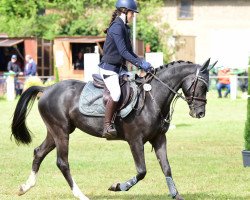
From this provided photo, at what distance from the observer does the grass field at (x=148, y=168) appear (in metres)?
12.8

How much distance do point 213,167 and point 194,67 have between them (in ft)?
14.6

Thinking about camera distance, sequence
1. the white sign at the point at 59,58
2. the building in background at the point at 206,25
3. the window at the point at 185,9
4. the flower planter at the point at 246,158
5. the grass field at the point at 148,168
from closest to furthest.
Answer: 1. the grass field at the point at 148,168
2. the flower planter at the point at 246,158
3. the white sign at the point at 59,58
4. the building in background at the point at 206,25
5. the window at the point at 185,9

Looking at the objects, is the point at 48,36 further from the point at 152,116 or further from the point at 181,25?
the point at 152,116

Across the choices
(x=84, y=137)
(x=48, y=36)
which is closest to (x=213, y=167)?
(x=84, y=137)

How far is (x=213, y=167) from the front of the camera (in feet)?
→ 52.3

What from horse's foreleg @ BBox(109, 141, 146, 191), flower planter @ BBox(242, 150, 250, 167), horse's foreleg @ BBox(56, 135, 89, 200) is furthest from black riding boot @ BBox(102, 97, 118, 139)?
flower planter @ BBox(242, 150, 250, 167)

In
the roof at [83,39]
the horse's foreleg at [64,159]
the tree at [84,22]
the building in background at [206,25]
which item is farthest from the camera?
the building in background at [206,25]

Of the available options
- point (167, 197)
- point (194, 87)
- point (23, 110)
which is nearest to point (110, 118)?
point (194, 87)

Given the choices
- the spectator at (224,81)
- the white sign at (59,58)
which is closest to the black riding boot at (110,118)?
the spectator at (224,81)

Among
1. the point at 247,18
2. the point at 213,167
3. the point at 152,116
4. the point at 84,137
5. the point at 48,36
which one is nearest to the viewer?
the point at 152,116

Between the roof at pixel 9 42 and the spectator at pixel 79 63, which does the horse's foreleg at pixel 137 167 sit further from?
the spectator at pixel 79 63

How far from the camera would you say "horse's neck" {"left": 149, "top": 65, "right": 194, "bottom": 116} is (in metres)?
11.8

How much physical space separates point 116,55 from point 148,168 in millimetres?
4540

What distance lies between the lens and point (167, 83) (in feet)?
38.8
